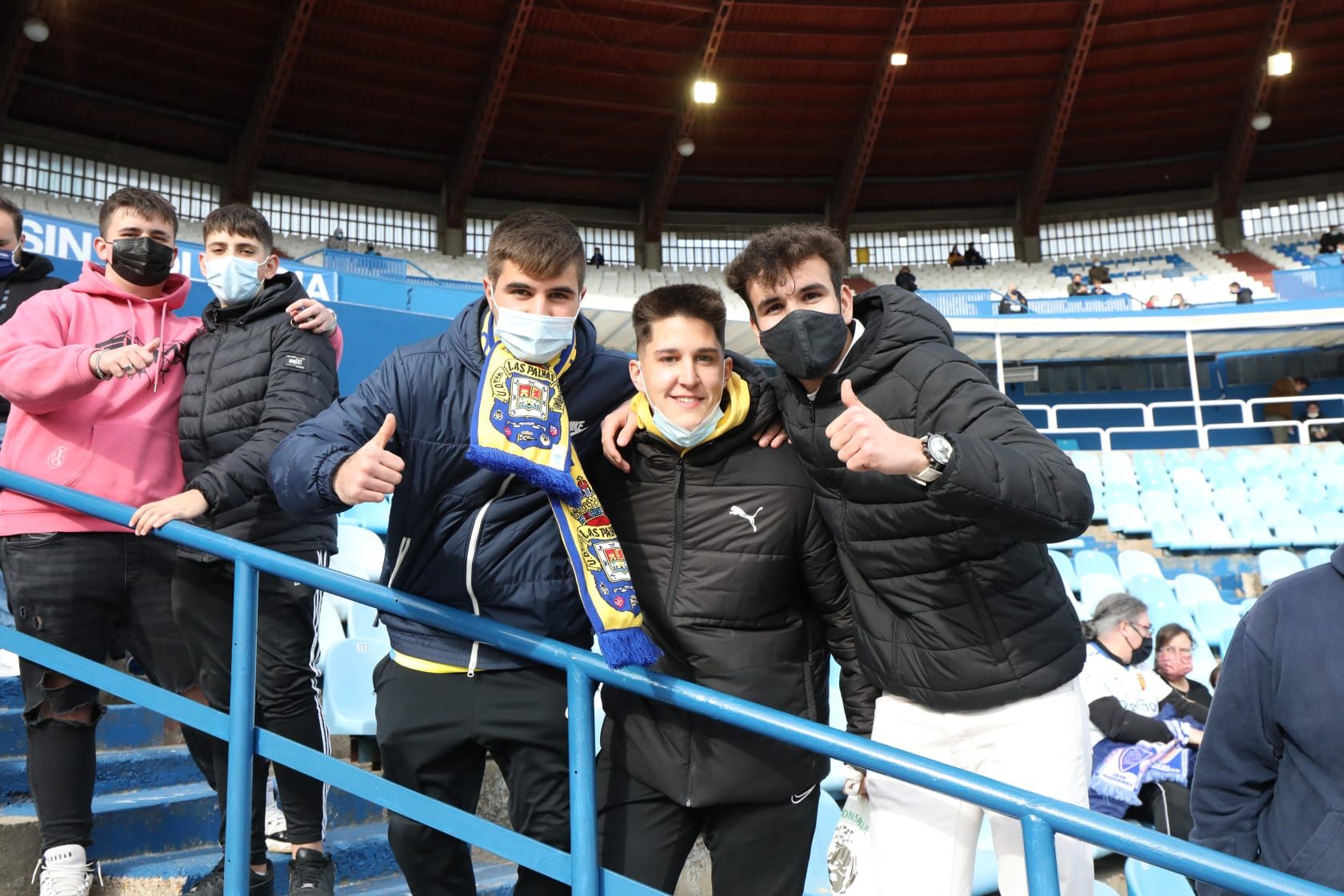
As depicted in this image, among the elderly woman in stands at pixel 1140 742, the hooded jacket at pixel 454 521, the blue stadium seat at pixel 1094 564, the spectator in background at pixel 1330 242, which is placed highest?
the spectator in background at pixel 1330 242

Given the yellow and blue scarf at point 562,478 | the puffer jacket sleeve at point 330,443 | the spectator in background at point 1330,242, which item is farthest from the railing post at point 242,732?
the spectator in background at point 1330,242

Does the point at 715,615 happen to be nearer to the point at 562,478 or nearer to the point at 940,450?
the point at 562,478

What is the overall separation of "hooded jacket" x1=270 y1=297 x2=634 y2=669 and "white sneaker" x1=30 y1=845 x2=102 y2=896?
104cm

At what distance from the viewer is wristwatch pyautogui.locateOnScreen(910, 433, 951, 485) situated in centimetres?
182

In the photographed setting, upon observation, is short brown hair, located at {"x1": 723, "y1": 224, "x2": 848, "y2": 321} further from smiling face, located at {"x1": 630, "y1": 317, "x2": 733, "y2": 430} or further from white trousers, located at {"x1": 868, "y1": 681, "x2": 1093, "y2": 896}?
white trousers, located at {"x1": 868, "y1": 681, "x2": 1093, "y2": 896}

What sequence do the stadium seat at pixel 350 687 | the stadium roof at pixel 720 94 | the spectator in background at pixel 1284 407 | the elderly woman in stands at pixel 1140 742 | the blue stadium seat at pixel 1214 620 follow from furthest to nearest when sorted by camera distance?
1. the spectator in background at pixel 1284 407
2. the stadium roof at pixel 720 94
3. the blue stadium seat at pixel 1214 620
4. the elderly woman in stands at pixel 1140 742
5. the stadium seat at pixel 350 687

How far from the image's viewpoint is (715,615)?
86.4 inches

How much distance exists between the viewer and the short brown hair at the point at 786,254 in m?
2.22

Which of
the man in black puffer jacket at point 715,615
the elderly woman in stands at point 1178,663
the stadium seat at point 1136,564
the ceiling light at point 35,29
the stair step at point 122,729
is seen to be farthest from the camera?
the ceiling light at point 35,29

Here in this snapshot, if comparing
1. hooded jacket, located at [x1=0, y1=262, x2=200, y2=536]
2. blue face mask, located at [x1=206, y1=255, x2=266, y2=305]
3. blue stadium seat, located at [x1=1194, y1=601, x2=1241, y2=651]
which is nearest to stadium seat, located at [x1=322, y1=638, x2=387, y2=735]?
hooded jacket, located at [x1=0, y1=262, x2=200, y2=536]

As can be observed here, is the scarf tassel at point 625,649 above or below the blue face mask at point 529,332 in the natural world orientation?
below

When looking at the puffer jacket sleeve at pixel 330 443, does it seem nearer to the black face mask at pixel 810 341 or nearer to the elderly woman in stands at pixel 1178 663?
the black face mask at pixel 810 341

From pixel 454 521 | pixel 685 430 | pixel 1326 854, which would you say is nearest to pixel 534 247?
pixel 685 430

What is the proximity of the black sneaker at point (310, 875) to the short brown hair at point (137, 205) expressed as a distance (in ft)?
5.69
